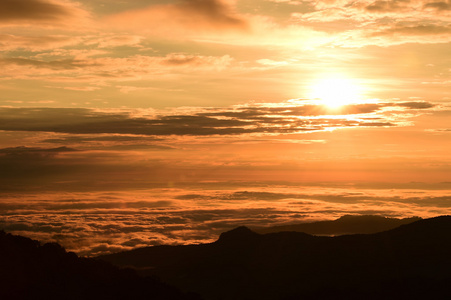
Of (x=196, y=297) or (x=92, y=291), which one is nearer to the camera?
(x=92, y=291)

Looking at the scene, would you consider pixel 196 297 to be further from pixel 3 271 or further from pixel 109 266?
pixel 3 271

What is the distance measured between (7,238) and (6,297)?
43.4m

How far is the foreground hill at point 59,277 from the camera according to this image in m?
114

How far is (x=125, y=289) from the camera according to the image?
133750mm

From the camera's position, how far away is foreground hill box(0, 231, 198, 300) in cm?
11412

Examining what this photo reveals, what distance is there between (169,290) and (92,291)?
79.4ft

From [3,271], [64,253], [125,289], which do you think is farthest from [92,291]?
[64,253]

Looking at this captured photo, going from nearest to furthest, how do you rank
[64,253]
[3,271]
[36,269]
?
[3,271], [36,269], [64,253]

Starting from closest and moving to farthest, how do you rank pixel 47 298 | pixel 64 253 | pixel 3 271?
→ pixel 47 298
pixel 3 271
pixel 64 253

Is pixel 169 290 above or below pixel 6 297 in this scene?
below

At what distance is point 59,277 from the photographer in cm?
13288

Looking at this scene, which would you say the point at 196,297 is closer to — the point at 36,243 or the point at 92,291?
the point at 92,291

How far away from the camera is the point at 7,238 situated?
144 metres

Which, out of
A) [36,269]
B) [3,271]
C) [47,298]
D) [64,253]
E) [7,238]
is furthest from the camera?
[64,253]
